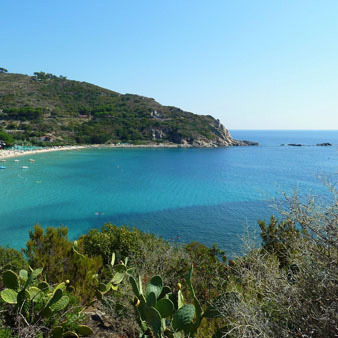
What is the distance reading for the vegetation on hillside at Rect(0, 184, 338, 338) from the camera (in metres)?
2.54

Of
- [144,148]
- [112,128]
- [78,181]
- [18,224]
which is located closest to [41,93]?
[112,128]

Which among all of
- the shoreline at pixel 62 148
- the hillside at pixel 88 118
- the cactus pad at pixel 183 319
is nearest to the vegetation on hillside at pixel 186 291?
the cactus pad at pixel 183 319

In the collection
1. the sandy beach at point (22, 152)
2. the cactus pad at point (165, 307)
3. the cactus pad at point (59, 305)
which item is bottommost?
the cactus pad at point (59, 305)

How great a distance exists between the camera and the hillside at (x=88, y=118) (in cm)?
7300

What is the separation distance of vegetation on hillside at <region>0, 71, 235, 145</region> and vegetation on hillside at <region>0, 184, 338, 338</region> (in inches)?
2550

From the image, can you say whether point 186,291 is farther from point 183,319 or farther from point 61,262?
point 61,262

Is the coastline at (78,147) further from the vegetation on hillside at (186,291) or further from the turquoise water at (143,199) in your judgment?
the vegetation on hillside at (186,291)

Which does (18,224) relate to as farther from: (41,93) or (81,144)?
(41,93)

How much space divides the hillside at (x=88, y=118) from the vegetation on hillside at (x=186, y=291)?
214 feet

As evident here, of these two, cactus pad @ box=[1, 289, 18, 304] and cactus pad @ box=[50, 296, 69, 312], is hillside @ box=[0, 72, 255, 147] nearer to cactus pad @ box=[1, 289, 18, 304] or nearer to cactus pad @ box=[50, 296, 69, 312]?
cactus pad @ box=[1, 289, 18, 304]

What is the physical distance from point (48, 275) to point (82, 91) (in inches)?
4359

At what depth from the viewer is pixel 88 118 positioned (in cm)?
8750

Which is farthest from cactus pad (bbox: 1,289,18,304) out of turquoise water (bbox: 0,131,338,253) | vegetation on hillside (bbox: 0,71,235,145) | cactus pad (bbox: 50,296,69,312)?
vegetation on hillside (bbox: 0,71,235,145)

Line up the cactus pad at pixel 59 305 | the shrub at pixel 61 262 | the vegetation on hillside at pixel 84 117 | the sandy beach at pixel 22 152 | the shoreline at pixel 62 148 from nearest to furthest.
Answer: the cactus pad at pixel 59 305 < the shrub at pixel 61 262 < the sandy beach at pixel 22 152 < the shoreline at pixel 62 148 < the vegetation on hillside at pixel 84 117
